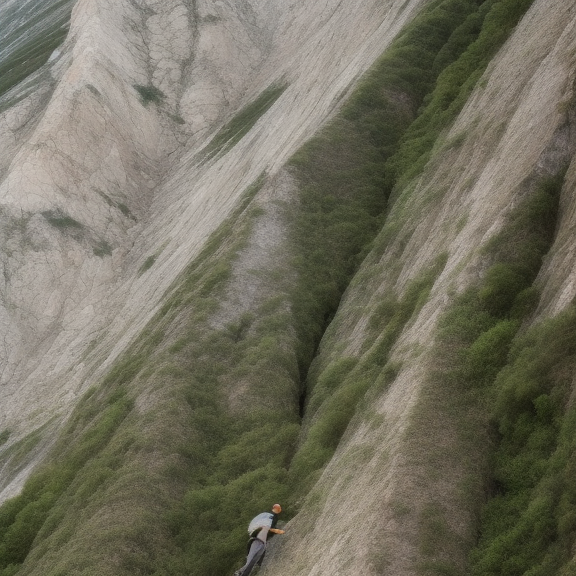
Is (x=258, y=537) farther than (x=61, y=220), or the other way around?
(x=61, y=220)

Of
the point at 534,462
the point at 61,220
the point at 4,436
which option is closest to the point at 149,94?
the point at 61,220

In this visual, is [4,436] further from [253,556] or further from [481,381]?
[481,381]

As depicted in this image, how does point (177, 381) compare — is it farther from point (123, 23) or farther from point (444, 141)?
point (123, 23)

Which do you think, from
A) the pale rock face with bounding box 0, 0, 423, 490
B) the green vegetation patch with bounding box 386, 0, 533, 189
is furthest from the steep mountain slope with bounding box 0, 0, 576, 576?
the pale rock face with bounding box 0, 0, 423, 490

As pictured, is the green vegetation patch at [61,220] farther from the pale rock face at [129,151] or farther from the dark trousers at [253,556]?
the dark trousers at [253,556]

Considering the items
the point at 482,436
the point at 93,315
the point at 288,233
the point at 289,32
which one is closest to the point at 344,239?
the point at 288,233

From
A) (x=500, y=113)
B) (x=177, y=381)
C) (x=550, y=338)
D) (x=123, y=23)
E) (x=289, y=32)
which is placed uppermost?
(x=123, y=23)
